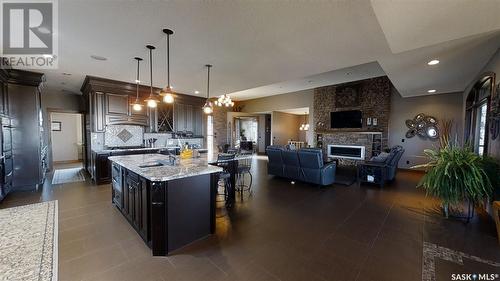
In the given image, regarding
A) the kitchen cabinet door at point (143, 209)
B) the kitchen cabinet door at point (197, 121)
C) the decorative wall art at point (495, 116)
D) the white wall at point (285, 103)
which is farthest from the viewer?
the white wall at point (285, 103)

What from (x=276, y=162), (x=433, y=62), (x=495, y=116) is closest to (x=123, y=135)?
(x=276, y=162)

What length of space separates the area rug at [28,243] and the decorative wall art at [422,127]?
378 inches

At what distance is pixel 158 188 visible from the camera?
7.01ft

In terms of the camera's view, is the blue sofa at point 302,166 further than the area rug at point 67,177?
No

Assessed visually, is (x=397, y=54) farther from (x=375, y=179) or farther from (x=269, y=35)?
(x=375, y=179)

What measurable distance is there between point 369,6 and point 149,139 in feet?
21.1

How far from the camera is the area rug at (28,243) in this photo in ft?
6.04

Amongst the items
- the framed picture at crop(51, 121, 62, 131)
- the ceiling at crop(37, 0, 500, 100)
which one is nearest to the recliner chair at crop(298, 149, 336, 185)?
the ceiling at crop(37, 0, 500, 100)

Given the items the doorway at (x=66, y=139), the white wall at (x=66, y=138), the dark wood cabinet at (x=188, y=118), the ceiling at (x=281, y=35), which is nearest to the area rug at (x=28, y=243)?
the ceiling at (x=281, y=35)

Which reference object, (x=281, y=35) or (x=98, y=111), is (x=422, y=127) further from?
(x=98, y=111)

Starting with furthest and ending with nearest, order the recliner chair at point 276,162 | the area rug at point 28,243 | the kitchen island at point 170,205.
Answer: the recliner chair at point 276,162 < the kitchen island at point 170,205 < the area rug at point 28,243

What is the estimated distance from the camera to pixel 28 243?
2.29 m

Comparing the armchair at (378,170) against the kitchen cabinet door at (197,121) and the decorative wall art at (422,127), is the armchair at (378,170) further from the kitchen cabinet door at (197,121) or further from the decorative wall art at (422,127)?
the kitchen cabinet door at (197,121)

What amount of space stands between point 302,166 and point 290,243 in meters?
2.91
